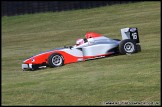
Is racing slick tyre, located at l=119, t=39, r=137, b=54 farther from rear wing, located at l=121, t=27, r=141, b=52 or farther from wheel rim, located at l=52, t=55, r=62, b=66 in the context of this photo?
wheel rim, located at l=52, t=55, r=62, b=66

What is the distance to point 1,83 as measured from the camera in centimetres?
1165

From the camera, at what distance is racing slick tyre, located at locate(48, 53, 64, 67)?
13.5 metres

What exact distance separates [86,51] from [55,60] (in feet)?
3.37

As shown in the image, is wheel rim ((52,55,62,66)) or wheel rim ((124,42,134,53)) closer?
wheel rim ((52,55,62,66))

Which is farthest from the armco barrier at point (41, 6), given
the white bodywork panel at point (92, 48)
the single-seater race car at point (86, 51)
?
the white bodywork panel at point (92, 48)

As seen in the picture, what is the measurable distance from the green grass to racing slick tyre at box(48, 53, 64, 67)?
0.26 metres

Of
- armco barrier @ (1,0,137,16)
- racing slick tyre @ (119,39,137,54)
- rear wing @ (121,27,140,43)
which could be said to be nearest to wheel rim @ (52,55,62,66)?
racing slick tyre @ (119,39,137,54)

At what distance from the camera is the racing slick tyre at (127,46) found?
13902mm

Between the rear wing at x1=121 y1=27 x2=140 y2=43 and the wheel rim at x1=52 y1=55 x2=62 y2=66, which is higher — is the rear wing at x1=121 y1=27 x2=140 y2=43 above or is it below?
above

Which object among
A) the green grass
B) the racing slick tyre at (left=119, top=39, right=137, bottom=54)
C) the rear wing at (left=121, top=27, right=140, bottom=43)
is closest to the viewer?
the green grass

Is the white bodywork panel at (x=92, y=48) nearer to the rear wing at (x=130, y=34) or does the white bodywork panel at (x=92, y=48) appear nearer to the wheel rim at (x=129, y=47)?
the wheel rim at (x=129, y=47)

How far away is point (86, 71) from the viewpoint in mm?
12195

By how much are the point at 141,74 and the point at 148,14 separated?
13491 millimetres

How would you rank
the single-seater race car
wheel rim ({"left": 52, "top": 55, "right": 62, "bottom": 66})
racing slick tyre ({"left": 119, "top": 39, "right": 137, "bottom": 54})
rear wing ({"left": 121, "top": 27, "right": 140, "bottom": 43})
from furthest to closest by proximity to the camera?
rear wing ({"left": 121, "top": 27, "right": 140, "bottom": 43}) → racing slick tyre ({"left": 119, "top": 39, "right": 137, "bottom": 54}) → the single-seater race car → wheel rim ({"left": 52, "top": 55, "right": 62, "bottom": 66})
